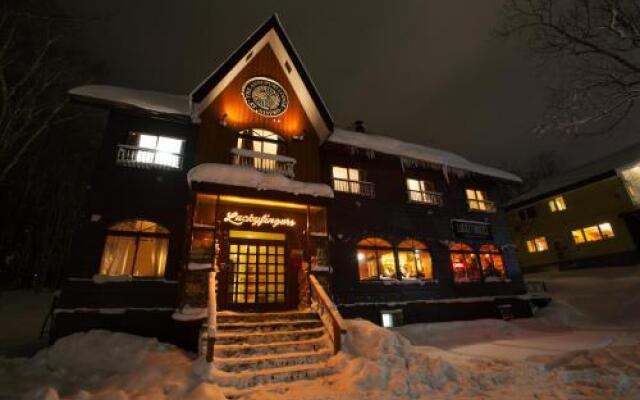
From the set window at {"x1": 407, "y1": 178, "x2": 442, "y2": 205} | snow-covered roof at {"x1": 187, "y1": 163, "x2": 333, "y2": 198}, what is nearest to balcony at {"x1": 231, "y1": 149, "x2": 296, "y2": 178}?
snow-covered roof at {"x1": 187, "y1": 163, "x2": 333, "y2": 198}

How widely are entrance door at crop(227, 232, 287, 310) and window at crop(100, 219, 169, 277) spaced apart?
236cm

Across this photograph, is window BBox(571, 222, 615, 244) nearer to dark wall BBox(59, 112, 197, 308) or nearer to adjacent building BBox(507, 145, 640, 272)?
adjacent building BBox(507, 145, 640, 272)

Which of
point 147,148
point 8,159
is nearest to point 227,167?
point 147,148

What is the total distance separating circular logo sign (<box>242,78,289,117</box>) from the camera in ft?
43.9

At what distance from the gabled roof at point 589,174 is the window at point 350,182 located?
851 inches

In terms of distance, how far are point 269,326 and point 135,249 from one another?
5218 millimetres

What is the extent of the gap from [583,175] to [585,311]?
1660 cm

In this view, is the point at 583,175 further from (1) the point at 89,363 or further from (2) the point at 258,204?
(1) the point at 89,363

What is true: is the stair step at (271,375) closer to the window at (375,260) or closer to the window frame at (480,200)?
the window at (375,260)

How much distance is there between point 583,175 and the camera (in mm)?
26625

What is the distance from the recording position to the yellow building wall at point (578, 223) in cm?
2317

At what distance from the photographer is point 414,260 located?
14727 mm

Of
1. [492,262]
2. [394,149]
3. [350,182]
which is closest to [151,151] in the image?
[350,182]

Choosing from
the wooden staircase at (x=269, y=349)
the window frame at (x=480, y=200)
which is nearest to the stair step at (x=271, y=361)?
the wooden staircase at (x=269, y=349)
